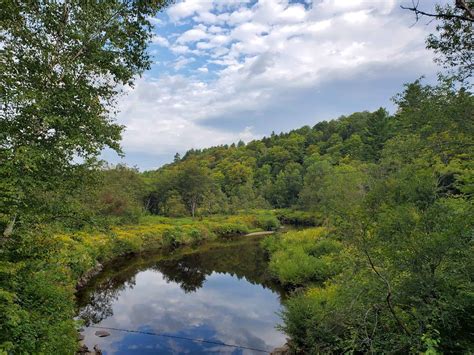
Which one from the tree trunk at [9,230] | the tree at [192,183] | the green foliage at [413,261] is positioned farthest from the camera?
the tree at [192,183]

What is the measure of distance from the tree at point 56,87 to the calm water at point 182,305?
8.34 metres

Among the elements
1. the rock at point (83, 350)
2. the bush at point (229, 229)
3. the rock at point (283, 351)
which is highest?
the bush at point (229, 229)

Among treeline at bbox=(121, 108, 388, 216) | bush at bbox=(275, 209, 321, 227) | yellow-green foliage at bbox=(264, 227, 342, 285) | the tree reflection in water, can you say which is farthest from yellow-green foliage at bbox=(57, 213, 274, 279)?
yellow-green foliage at bbox=(264, 227, 342, 285)

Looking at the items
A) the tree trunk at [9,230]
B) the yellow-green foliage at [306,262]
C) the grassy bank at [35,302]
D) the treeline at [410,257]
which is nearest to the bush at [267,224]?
the yellow-green foliage at [306,262]

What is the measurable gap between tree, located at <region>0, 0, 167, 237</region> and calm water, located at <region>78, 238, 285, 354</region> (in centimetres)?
834

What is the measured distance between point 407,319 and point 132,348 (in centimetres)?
1010

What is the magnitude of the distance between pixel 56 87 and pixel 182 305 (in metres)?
14.3

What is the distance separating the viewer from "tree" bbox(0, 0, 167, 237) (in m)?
6.06

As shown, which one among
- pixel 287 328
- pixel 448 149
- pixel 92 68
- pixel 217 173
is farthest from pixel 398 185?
pixel 217 173

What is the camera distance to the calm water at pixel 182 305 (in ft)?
42.6

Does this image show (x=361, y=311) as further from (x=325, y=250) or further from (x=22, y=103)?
(x=325, y=250)

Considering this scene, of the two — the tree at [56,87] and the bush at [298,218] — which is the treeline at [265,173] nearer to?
the bush at [298,218]

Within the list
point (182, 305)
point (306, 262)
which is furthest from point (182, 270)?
point (306, 262)

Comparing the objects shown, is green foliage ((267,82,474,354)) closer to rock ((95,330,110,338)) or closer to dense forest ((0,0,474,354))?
dense forest ((0,0,474,354))
